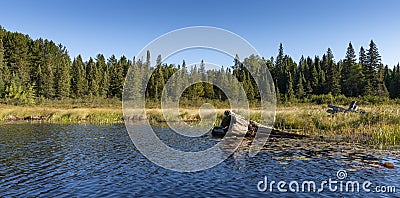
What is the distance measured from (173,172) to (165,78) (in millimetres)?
73683

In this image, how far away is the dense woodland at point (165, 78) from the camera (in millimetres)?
67688

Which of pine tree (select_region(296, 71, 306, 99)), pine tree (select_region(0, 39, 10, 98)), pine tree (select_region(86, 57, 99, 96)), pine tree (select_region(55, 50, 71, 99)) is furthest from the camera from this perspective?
pine tree (select_region(86, 57, 99, 96))

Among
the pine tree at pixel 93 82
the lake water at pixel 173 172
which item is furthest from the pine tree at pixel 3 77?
the lake water at pixel 173 172

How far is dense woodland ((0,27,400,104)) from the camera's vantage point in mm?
67688

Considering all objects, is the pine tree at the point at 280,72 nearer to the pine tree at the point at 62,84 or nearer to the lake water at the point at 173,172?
the pine tree at the point at 62,84

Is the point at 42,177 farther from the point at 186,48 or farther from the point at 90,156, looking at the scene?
the point at 186,48

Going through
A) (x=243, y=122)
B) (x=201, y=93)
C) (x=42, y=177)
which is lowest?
(x=42, y=177)

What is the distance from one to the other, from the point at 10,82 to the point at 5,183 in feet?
226

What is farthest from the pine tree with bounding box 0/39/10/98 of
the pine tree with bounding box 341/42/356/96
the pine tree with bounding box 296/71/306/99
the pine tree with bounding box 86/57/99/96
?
the pine tree with bounding box 341/42/356/96

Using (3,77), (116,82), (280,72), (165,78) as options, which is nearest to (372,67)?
(280,72)

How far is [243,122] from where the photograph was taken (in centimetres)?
2472

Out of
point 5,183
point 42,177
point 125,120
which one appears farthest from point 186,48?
point 125,120

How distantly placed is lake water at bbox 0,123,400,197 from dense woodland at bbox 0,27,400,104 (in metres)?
43.3

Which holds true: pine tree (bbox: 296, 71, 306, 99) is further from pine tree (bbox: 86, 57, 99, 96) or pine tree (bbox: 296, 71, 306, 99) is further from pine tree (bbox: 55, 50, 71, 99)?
pine tree (bbox: 55, 50, 71, 99)
